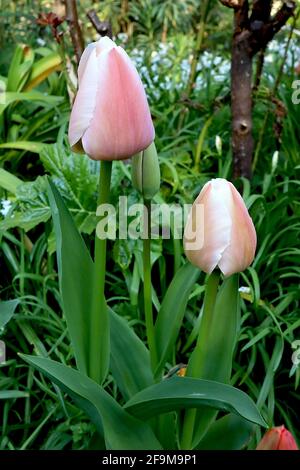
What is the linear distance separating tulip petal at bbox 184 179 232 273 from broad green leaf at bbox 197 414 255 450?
316 millimetres

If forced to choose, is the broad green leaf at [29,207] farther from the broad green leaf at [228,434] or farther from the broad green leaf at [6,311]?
the broad green leaf at [228,434]

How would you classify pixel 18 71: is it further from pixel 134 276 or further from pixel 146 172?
pixel 146 172

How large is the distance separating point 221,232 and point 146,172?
0.57 feet

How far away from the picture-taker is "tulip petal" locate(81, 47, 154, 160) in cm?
83

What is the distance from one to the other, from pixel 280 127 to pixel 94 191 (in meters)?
0.54

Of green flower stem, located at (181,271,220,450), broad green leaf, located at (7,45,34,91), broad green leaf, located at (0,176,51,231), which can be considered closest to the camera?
green flower stem, located at (181,271,220,450)

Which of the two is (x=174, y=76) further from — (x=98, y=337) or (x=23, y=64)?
(x=98, y=337)

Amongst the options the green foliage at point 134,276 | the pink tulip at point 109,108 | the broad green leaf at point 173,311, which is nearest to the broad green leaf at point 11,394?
the green foliage at point 134,276

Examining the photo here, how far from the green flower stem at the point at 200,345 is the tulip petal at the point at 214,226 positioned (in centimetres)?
5

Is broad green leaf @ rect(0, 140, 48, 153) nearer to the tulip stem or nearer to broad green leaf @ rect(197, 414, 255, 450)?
the tulip stem

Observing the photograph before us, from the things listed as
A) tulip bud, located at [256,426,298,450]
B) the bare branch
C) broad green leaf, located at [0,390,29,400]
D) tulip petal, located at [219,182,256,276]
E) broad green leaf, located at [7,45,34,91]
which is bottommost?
broad green leaf, located at [0,390,29,400]

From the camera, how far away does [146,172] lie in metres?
0.99

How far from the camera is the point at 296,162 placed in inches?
79.6

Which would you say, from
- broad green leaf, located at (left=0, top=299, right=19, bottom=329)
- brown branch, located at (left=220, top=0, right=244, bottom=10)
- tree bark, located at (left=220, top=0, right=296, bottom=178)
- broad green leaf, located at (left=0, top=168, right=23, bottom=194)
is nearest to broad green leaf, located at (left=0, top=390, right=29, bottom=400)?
broad green leaf, located at (left=0, top=299, right=19, bottom=329)
